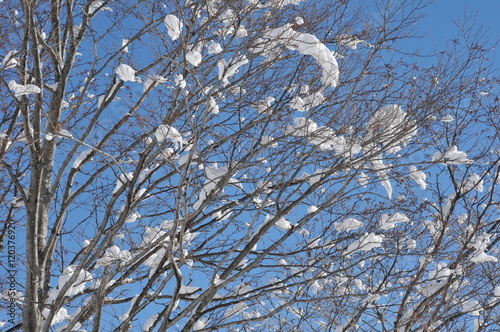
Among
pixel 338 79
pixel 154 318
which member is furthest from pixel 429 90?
pixel 154 318

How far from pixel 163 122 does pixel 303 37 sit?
1745 millimetres

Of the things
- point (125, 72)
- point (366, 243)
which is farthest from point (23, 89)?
point (366, 243)

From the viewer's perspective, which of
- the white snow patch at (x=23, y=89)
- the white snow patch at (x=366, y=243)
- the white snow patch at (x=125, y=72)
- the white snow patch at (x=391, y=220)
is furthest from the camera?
the white snow patch at (x=391, y=220)

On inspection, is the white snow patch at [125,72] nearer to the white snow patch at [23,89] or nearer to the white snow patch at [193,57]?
the white snow patch at [193,57]

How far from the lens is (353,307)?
6422mm

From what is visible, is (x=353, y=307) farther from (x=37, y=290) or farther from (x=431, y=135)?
(x=37, y=290)

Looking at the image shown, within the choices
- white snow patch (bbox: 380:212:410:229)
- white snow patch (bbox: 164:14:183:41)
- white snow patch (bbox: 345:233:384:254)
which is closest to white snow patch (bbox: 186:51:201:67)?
white snow patch (bbox: 164:14:183:41)

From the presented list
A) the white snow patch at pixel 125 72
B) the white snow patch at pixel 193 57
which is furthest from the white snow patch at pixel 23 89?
the white snow patch at pixel 193 57

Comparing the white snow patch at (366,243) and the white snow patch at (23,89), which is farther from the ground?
the white snow patch at (23,89)

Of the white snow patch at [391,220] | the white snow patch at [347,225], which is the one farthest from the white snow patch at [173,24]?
the white snow patch at [391,220]

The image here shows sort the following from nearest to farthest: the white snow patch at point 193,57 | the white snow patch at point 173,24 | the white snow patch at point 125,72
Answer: the white snow patch at point 193,57 → the white snow patch at point 173,24 → the white snow patch at point 125,72

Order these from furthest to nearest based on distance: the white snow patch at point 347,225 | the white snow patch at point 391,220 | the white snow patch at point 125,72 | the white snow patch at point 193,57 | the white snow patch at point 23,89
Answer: the white snow patch at point 347,225 → the white snow patch at point 391,220 → the white snow patch at point 23,89 → the white snow patch at point 125,72 → the white snow patch at point 193,57

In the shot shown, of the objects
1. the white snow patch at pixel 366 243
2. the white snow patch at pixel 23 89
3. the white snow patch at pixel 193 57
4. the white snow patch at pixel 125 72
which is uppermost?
the white snow patch at pixel 23 89

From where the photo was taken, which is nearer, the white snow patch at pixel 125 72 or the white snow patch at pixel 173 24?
the white snow patch at pixel 173 24
